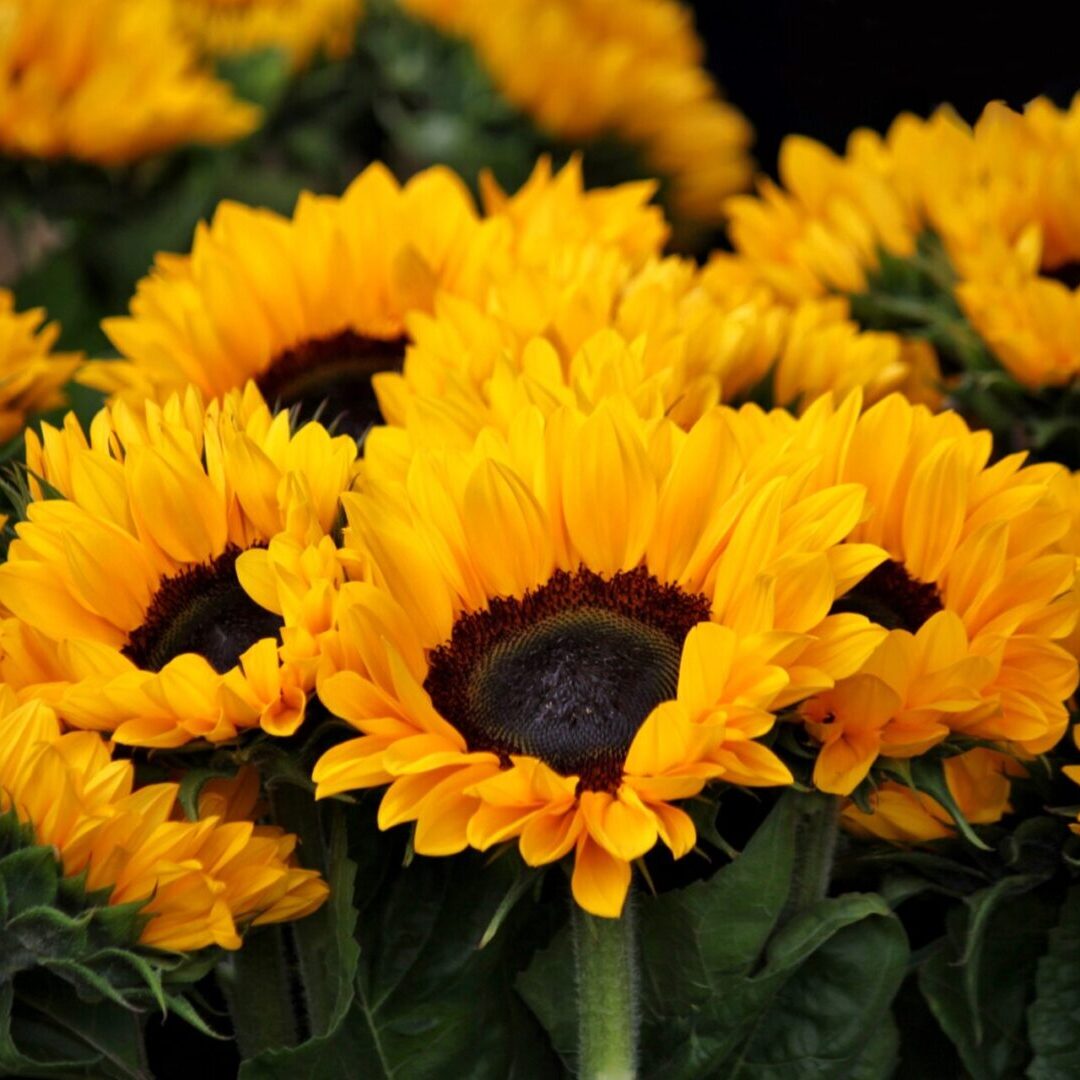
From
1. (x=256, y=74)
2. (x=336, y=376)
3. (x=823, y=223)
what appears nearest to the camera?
(x=336, y=376)

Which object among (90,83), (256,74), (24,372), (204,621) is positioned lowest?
(204,621)

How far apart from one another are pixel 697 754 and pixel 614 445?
94 mm

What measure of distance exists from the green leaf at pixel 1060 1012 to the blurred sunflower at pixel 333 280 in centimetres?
26

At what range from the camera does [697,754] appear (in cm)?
43

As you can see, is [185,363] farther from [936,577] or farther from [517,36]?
[517,36]

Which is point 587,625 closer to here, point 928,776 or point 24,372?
point 928,776

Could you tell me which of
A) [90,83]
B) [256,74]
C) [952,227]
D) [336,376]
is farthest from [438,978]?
[256,74]

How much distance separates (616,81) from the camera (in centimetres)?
108

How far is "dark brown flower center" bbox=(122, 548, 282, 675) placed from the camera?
512mm

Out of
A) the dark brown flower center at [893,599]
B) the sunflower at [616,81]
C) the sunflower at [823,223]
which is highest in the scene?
the sunflower at [616,81]

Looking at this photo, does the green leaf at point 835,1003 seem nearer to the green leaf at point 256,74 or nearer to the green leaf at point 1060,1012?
the green leaf at point 1060,1012

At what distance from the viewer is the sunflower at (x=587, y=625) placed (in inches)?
17.0

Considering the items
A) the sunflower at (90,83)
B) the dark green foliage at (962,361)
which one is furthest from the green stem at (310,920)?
the sunflower at (90,83)

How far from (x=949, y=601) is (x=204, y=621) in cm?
19
